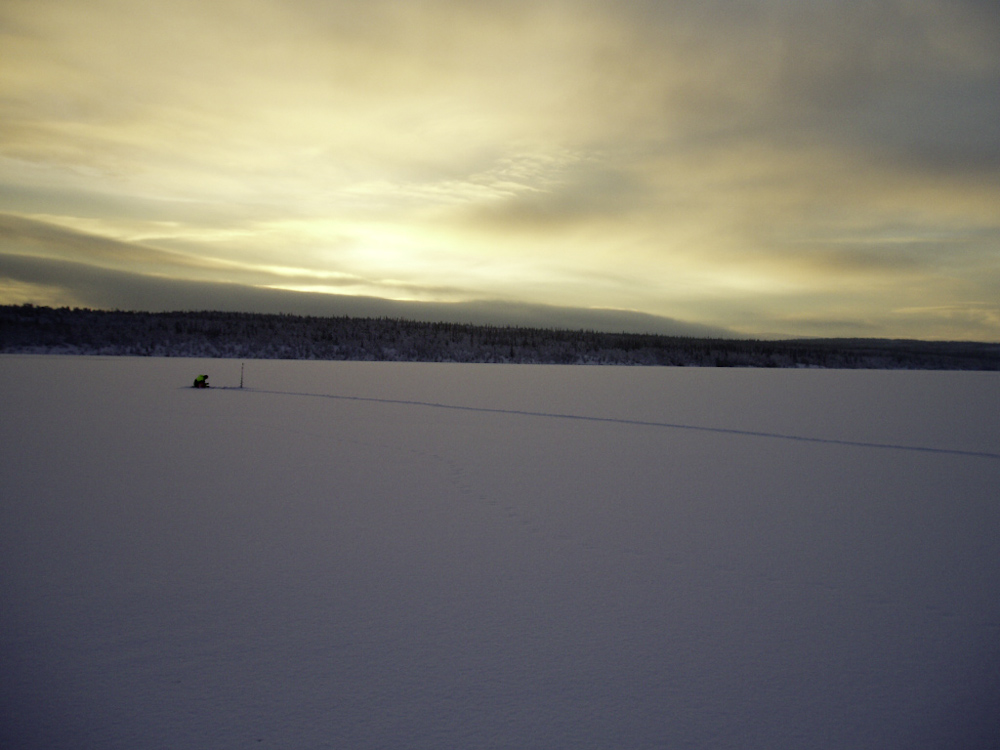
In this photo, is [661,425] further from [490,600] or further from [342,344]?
[342,344]

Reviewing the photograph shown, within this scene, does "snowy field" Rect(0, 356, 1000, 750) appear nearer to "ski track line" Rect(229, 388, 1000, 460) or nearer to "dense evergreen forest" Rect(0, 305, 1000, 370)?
"ski track line" Rect(229, 388, 1000, 460)

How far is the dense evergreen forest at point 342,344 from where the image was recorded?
54.4m

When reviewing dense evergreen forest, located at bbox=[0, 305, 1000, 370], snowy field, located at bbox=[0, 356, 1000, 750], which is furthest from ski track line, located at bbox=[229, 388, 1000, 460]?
dense evergreen forest, located at bbox=[0, 305, 1000, 370]

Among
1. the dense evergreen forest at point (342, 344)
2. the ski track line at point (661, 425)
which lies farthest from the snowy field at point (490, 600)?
the dense evergreen forest at point (342, 344)

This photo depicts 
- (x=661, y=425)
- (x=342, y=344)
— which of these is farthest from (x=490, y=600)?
(x=342, y=344)

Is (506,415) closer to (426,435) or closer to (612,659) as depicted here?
(426,435)

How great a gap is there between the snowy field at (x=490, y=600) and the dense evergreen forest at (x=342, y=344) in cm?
4762

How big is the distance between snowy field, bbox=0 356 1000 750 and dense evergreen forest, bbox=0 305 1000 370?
1875 inches

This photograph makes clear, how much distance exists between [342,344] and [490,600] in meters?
59.5

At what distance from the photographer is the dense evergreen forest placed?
179 ft

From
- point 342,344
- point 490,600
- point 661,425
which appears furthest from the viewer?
point 342,344

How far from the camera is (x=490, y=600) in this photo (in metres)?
3.72

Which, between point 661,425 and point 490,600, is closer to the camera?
point 490,600

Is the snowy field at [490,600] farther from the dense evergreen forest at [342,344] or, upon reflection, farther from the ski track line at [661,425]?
the dense evergreen forest at [342,344]
